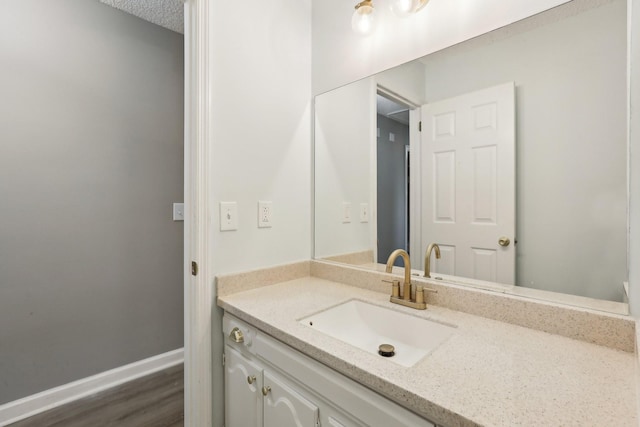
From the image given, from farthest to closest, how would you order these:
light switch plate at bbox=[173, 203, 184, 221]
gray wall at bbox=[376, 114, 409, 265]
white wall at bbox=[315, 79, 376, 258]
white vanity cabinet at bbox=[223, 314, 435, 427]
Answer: light switch plate at bbox=[173, 203, 184, 221] → white wall at bbox=[315, 79, 376, 258] → gray wall at bbox=[376, 114, 409, 265] → white vanity cabinet at bbox=[223, 314, 435, 427]

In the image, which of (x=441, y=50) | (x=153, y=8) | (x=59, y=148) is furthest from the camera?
(x=153, y=8)

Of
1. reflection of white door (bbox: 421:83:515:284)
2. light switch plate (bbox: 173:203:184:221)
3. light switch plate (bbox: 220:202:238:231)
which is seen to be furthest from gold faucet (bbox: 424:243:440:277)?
light switch plate (bbox: 173:203:184:221)

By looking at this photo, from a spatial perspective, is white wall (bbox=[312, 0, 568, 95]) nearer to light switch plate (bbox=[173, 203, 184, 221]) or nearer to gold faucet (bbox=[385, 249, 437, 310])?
gold faucet (bbox=[385, 249, 437, 310])

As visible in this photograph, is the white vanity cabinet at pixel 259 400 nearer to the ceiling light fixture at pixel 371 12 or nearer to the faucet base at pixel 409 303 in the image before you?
the faucet base at pixel 409 303

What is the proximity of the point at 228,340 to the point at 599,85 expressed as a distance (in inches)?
61.1

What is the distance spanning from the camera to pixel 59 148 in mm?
1714

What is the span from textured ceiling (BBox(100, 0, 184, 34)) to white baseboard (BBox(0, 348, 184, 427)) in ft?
7.99

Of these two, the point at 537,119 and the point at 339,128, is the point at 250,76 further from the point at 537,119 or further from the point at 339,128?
the point at 537,119

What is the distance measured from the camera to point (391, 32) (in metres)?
1.25

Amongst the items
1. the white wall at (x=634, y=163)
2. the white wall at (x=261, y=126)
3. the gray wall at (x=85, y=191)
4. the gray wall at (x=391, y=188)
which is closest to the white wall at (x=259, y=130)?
the white wall at (x=261, y=126)

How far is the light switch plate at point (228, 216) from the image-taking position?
1240 millimetres

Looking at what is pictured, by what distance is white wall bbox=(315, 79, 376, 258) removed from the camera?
1438 millimetres

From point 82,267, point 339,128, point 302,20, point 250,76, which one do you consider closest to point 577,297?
point 339,128

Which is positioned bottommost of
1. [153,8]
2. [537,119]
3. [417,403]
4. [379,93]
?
[417,403]
